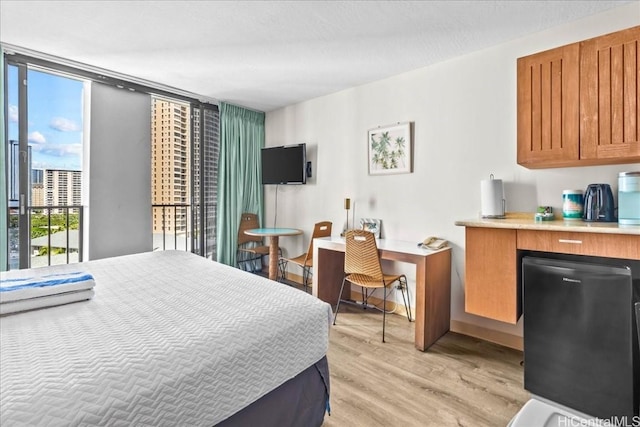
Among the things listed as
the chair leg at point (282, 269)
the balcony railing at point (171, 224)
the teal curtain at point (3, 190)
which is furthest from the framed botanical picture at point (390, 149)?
the teal curtain at point (3, 190)

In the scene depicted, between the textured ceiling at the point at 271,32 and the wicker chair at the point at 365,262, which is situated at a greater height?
the textured ceiling at the point at 271,32

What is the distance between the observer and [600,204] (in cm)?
206

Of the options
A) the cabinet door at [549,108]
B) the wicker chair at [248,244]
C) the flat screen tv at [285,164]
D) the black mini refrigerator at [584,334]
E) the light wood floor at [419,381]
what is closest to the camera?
the black mini refrigerator at [584,334]

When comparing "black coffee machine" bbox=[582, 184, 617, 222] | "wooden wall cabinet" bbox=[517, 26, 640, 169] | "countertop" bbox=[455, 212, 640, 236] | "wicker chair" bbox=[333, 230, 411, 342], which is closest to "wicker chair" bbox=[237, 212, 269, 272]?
"wicker chair" bbox=[333, 230, 411, 342]

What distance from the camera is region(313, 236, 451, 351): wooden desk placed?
248cm

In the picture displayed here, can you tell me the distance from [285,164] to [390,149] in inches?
60.5

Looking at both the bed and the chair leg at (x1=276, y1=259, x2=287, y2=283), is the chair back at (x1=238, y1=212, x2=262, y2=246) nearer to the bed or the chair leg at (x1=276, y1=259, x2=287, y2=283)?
the chair leg at (x1=276, y1=259, x2=287, y2=283)

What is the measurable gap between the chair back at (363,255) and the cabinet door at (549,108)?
1.29 metres

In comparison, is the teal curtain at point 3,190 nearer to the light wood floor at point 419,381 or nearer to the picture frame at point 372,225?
the light wood floor at point 419,381

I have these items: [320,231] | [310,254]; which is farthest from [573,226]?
[310,254]

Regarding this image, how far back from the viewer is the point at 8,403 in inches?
28.6

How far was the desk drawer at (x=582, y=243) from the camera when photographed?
1.63m

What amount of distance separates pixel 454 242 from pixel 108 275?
8.83 ft

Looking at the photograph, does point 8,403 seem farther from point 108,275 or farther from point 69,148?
point 69,148
